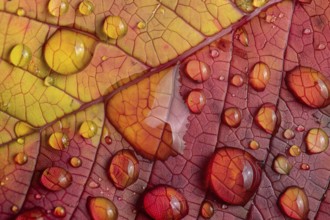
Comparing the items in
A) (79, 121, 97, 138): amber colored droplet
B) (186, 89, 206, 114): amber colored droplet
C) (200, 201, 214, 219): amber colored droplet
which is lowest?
(200, 201, 214, 219): amber colored droplet

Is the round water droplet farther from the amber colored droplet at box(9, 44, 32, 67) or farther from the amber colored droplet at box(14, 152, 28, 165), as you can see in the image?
the amber colored droplet at box(14, 152, 28, 165)

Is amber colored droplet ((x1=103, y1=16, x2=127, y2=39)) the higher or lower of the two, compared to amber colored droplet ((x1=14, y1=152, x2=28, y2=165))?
higher

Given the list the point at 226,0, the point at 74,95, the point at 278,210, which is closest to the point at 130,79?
the point at 74,95

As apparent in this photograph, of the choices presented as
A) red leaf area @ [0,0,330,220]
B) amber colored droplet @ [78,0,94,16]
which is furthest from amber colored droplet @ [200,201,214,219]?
amber colored droplet @ [78,0,94,16]

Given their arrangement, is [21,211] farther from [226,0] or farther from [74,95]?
[226,0]

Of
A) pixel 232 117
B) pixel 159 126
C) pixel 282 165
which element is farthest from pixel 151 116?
pixel 282 165

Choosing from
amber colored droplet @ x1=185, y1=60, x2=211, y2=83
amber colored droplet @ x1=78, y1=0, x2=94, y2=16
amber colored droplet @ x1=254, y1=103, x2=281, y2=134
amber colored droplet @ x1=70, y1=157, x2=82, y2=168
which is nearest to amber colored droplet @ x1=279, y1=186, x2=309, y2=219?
amber colored droplet @ x1=254, y1=103, x2=281, y2=134
